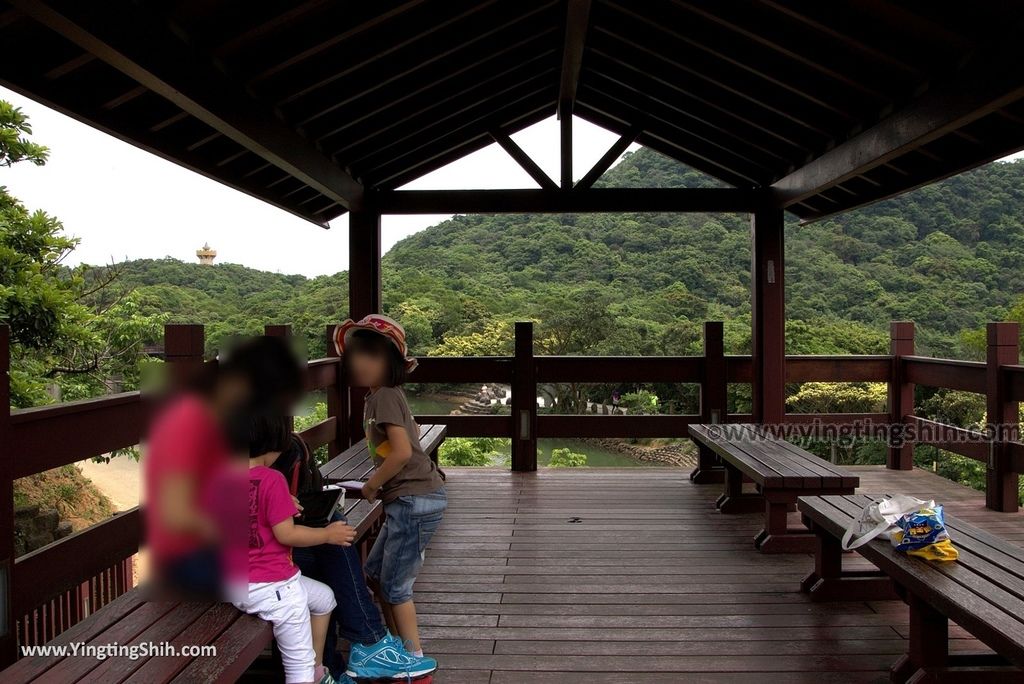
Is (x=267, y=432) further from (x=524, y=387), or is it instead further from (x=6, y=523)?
(x=524, y=387)

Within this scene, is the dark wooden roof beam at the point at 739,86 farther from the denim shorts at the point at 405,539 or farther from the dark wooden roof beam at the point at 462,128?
the denim shorts at the point at 405,539

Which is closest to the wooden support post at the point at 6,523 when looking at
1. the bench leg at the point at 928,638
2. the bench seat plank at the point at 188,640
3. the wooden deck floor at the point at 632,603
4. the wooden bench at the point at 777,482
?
the bench seat plank at the point at 188,640

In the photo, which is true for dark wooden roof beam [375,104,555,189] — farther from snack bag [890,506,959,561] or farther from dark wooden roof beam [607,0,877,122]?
snack bag [890,506,959,561]

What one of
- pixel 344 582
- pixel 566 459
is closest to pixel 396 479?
pixel 344 582

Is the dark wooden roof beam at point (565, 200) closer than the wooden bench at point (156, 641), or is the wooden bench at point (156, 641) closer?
the wooden bench at point (156, 641)

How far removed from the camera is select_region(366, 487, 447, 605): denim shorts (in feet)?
8.10

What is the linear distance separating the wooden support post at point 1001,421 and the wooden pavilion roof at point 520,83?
125 centimetres

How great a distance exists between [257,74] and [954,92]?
3218mm

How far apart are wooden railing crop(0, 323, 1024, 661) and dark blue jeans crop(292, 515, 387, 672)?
0.52 meters

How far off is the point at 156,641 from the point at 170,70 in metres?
2.09

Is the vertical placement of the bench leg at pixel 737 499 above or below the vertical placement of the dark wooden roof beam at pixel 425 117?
below

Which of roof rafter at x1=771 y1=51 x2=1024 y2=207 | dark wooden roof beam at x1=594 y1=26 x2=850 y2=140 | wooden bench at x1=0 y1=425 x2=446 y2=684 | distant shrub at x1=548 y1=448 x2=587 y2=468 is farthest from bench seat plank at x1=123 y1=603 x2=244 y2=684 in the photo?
distant shrub at x1=548 y1=448 x2=587 y2=468

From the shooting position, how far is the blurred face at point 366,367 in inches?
85.0

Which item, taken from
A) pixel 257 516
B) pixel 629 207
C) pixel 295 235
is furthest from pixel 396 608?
pixel 295 235
